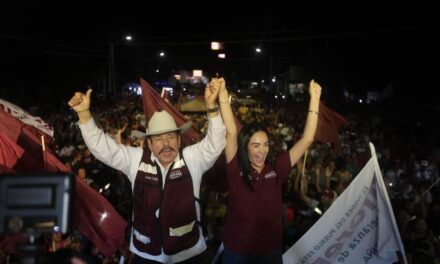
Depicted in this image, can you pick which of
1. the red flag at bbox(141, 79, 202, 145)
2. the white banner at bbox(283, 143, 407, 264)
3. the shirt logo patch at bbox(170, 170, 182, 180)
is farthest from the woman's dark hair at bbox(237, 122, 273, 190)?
the red flag at bbox(141, 79, 202, 145)

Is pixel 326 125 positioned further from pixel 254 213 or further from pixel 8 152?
pixel 8 152

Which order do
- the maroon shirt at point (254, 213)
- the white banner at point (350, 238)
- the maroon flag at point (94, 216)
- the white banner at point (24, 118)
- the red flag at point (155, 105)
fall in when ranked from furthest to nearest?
1. the red flag at point (155, 105)
2. the white banner at point (24, 118)
3. the white banner at point (350, 238)
4. the maroon flag at point (94, 216)
5. the maroon shirt at point (254, 213)

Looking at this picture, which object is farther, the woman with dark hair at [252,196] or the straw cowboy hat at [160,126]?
the straw cowboy hat at [160,126]

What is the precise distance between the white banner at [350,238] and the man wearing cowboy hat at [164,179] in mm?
1525

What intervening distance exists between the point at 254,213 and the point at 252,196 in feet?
0.40

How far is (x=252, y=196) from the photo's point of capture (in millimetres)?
3986

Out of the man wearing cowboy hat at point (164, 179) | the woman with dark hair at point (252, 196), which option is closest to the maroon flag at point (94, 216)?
the man wearing cowboy hat at point (164, 179)

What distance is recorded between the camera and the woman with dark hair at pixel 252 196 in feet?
13.0

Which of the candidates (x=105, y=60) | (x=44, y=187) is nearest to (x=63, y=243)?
(x=44, y=187)

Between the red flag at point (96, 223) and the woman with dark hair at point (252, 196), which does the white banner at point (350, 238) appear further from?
the red flag at point (96, 223)

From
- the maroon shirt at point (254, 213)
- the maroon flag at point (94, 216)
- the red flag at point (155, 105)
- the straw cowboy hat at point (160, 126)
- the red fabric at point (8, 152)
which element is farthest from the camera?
the red flag at point (155, 105)

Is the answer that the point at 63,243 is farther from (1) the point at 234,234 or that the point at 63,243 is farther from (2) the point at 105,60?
(2) the point at 105,60

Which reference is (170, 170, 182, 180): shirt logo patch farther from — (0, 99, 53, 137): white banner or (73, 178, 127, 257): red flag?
(0, 99, 53, 137): white banner

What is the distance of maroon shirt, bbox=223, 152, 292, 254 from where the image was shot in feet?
13.0
